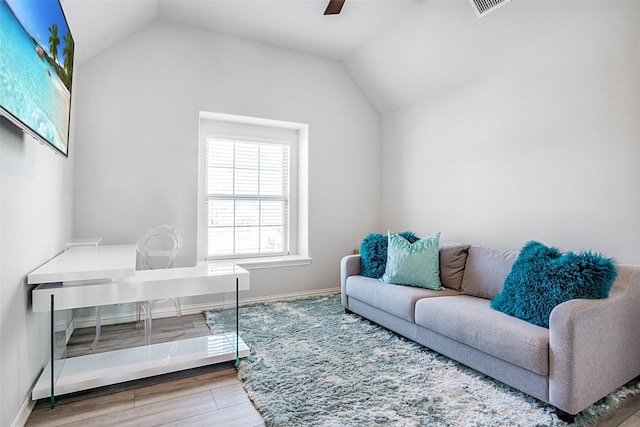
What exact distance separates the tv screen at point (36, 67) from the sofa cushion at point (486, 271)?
2.96m

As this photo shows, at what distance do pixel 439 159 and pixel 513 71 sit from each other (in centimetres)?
108

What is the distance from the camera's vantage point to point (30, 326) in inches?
73.4

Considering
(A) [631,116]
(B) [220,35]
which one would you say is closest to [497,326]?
(A) [631,116]

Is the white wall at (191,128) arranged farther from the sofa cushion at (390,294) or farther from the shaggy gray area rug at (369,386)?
the shaggy gray area rug at (369,386)

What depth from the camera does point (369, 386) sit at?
203 cm

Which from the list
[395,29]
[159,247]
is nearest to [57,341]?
[159,247]

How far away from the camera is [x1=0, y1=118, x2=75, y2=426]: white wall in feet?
4.94

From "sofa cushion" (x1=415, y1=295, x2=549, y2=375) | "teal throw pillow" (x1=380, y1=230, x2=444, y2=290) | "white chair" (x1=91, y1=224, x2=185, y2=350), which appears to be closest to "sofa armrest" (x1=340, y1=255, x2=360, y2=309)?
"teal throw pillow" (x1=380, y1=230, x2=444, y2=290)

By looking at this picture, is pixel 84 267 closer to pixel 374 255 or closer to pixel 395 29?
pixel 374 255

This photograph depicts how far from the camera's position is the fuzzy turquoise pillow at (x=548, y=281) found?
1.89 m

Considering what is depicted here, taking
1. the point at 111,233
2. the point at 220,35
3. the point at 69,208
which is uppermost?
the point at 220,35

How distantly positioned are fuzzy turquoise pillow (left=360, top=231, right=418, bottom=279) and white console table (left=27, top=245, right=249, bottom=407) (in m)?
1.34

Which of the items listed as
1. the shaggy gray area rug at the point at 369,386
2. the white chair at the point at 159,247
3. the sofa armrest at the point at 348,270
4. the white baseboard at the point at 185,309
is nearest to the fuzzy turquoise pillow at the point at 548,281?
the shaggy gray area rug at the point at 369,386

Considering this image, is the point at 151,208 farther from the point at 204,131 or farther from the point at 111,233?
the point at 204,131
